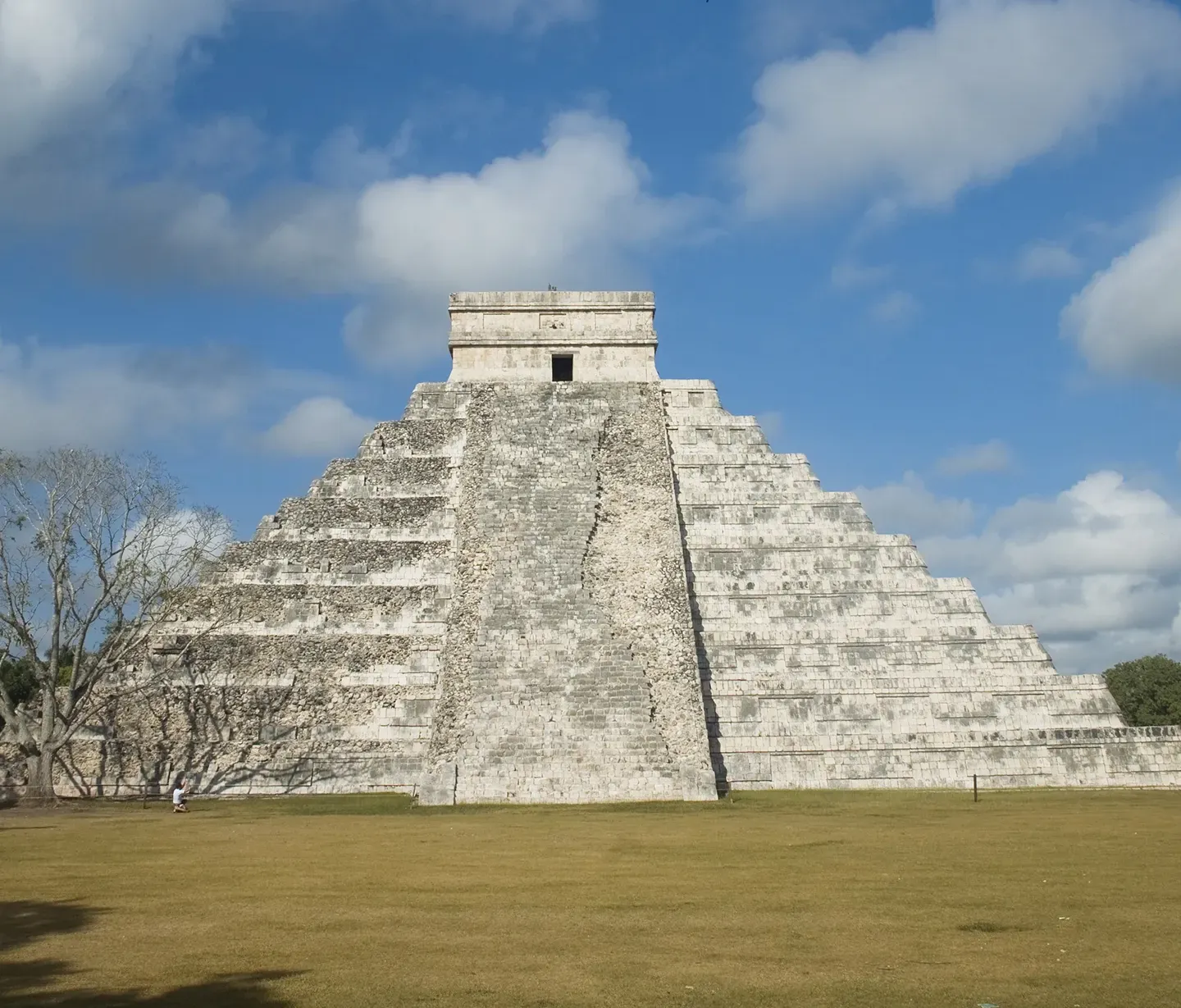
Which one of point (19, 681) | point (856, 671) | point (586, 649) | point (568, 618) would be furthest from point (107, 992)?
point (19, 681)

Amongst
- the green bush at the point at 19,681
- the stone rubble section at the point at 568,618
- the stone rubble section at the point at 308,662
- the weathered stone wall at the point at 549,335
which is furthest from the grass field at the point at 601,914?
the green bush at the point at 19,681

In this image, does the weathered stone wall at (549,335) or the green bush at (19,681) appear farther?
the green bush at (19,681)

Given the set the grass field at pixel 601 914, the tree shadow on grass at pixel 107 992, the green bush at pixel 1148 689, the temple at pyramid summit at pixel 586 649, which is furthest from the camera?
the green bush at pixel 1148 689

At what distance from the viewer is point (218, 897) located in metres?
8.97

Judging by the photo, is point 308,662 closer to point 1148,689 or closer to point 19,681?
point 19,681

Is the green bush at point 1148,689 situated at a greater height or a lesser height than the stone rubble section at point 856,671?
greater

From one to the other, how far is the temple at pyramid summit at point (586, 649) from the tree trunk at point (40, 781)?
90 cm

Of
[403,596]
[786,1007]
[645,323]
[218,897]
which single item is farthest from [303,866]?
[645,323]

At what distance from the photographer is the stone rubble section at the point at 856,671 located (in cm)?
1980

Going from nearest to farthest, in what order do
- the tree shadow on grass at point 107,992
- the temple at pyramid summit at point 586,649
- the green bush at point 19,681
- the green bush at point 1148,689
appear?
the tree shadow on grass at point 107,992 < the temple at pyramid summit at point 586,649 < the green bush at point 19,681 < the green bush at point 1148,689

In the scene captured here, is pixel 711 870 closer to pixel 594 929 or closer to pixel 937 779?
pixel 594 929

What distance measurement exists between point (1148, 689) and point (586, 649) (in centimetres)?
3660

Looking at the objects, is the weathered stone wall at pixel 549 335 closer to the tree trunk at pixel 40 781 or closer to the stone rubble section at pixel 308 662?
the stone rubble section at pixel 308 662

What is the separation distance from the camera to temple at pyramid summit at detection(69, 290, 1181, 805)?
18.3 m
